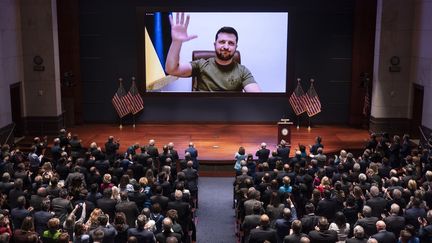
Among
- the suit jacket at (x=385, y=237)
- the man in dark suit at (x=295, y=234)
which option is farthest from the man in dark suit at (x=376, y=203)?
the man in dark suit at (x=295, y=234)

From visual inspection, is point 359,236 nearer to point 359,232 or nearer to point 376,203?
point 359,232

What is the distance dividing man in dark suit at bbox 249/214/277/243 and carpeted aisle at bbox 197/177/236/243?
3.07 metres

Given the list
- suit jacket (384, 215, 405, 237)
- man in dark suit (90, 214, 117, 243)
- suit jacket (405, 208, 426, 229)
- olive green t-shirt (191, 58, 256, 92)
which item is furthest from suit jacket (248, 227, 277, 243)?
Result: olive green t-shirt (191, 58, 256, 92)

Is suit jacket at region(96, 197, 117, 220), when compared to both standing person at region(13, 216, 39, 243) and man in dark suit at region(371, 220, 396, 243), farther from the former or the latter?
man in dark suit at region(371, 220, 396, 243)

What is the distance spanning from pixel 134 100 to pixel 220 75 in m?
3.22

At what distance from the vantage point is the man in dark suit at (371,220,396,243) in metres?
8.48

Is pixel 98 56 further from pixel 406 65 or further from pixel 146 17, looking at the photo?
pixel 406 65

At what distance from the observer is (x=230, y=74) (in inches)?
833

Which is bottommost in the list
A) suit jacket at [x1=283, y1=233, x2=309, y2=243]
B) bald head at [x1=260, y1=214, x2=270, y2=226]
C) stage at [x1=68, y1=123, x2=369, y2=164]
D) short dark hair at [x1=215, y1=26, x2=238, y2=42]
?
stage at [x1=68, y1=123, x2=369, y2=164]

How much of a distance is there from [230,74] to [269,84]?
1.49 m

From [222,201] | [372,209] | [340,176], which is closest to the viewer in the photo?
[372,209]

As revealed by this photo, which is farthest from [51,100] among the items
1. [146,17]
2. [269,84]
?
Answer: [269,84]

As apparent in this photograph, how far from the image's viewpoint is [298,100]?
68.9ft

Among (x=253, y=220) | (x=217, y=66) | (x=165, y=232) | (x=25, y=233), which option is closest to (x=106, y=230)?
(x=165, y=232)
